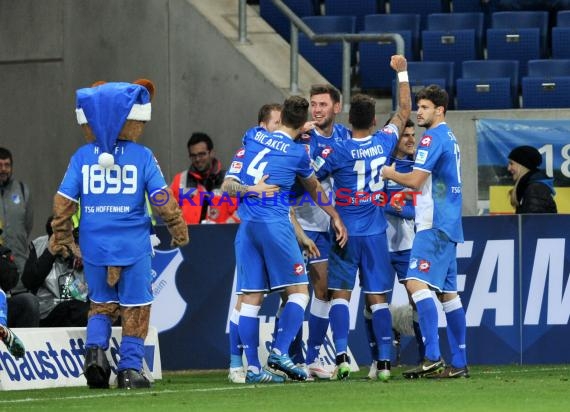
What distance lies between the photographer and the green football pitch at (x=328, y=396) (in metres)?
9.23

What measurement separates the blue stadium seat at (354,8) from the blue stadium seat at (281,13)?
25cm

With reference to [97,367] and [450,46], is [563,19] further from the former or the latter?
[97,367]

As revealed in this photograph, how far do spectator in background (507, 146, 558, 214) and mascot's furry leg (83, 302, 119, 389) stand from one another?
5.13 m

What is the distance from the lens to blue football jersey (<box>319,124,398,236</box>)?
40.5 feet

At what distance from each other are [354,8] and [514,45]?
2139 mm

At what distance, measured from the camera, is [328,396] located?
32.7ft

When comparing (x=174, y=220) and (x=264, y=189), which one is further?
(x=264, y=189)

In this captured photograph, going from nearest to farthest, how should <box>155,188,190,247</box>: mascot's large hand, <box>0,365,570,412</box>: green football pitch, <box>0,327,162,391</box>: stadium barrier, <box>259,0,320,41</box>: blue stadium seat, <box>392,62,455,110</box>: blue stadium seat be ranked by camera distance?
<box>0,365,570,412</box>: green football pitch < <box>155,188,190,247</box>: mascot's large hand < <box>0,327,162,391</box>: stadium barrier < <box>392,62,455,110</box>: blue stadium seat < <box>259,0,320,41</box>: blue stadium seat

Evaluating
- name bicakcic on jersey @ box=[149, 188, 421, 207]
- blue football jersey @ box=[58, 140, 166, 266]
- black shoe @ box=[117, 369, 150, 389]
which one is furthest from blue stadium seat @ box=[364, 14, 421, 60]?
black shoe @ box=[117, 369, 150, 389]

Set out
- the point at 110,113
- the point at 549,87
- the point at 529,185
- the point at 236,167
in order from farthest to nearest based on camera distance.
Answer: the point at 549,87 < the point at 529,185 < the point at 236,167 < the point at 110,113

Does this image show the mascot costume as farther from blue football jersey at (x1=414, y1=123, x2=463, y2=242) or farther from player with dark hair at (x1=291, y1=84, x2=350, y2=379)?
blue football jersey at (x1=414, y1=123, x2=463, y2=242)

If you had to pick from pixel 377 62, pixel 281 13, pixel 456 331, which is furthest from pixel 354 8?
pixel 456 331

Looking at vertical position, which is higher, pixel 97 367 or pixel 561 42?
pixel 561 42

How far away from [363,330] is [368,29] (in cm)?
518
